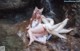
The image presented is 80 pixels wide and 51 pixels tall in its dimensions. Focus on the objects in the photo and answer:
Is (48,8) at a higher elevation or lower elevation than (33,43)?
higher

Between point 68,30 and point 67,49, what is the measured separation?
A: 0.33ft

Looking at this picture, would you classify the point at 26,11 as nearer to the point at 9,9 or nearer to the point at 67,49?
the point at 9,9

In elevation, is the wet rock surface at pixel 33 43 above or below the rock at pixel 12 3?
below

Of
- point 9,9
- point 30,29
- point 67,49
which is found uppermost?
point 9,9

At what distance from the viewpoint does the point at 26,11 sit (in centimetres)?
113

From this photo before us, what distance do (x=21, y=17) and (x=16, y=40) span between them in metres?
0.13

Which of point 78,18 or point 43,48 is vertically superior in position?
point 78,18

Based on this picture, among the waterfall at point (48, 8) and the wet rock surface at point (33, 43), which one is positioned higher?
the waterfall at point (48, 8)

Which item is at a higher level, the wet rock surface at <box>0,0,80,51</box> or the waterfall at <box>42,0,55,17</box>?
the waterfall at <box>42,0,55,17</box>

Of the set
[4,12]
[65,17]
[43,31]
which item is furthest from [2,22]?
[65,17]

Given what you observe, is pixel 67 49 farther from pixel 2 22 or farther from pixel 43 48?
pixel 2 22

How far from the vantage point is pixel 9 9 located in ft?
3.71

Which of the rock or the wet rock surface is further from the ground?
the rock

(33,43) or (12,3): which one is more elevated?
(12,3)
